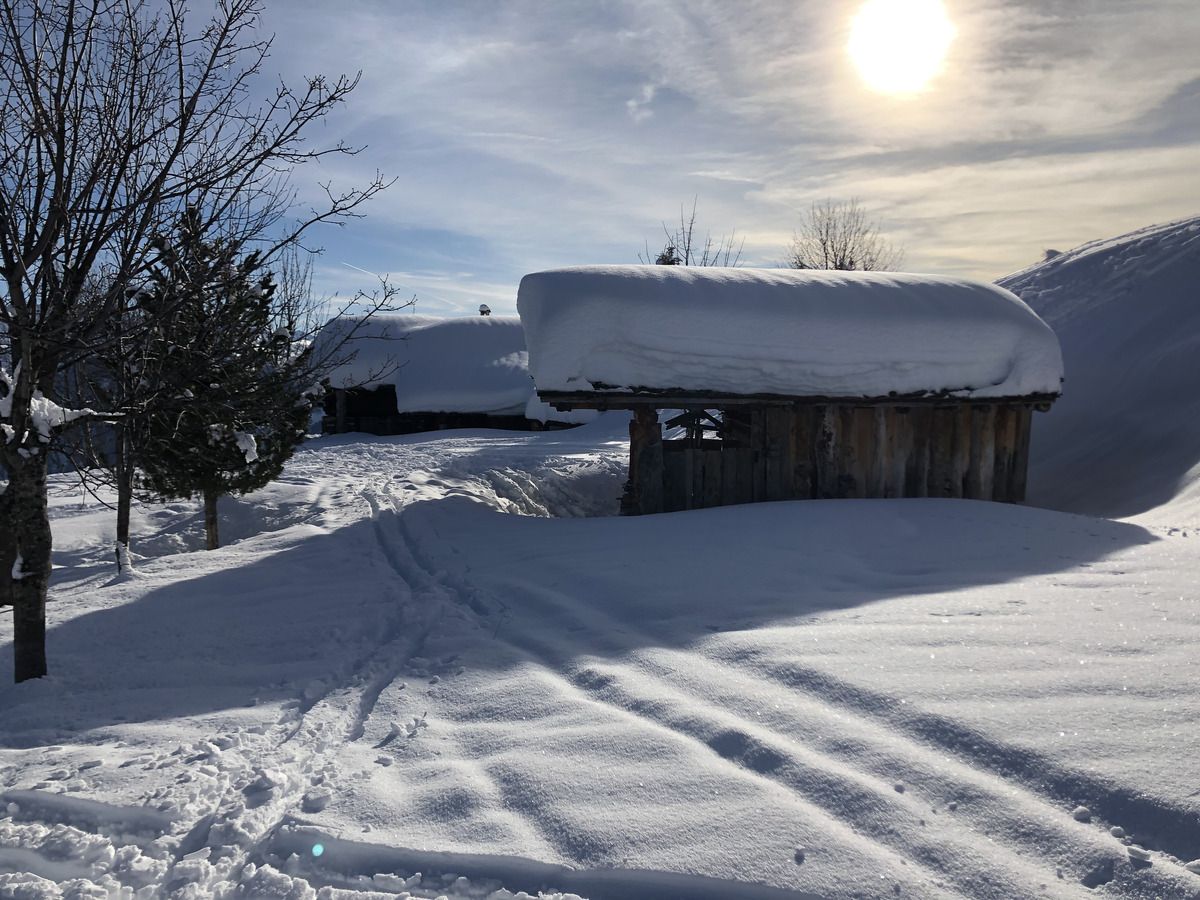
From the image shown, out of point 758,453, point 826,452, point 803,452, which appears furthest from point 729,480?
point 826,452

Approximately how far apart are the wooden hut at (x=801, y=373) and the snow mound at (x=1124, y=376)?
198 centimetres

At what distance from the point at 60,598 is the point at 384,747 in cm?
457

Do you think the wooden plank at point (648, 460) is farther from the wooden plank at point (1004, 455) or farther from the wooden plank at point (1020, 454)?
the wooden plank at point (1020, 454)

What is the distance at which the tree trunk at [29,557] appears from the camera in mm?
4316

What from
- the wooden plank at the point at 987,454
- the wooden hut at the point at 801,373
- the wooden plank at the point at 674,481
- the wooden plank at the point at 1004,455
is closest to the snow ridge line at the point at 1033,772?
the wooden hut at the point at 801,373

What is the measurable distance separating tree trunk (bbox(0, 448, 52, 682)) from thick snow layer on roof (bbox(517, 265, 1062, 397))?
5022 mm

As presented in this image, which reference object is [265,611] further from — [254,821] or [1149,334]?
[1149,334]

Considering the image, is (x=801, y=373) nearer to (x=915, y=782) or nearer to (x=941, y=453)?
(x=941, y=453)

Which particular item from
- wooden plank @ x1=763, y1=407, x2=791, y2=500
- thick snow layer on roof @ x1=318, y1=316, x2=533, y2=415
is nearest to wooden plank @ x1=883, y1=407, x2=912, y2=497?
wooden plank @ x1=763, y1=407, x2=791, y2=500

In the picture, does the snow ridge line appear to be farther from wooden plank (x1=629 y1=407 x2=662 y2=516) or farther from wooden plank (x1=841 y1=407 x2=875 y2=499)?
wooden plank (x1=841 y1=407 x2=875 y2=499)

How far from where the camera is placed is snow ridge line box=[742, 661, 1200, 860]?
2.40m

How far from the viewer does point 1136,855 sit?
2.30 meters

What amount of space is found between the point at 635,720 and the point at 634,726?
0.08 metres

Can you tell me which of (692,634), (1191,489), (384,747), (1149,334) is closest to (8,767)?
(384,747)
